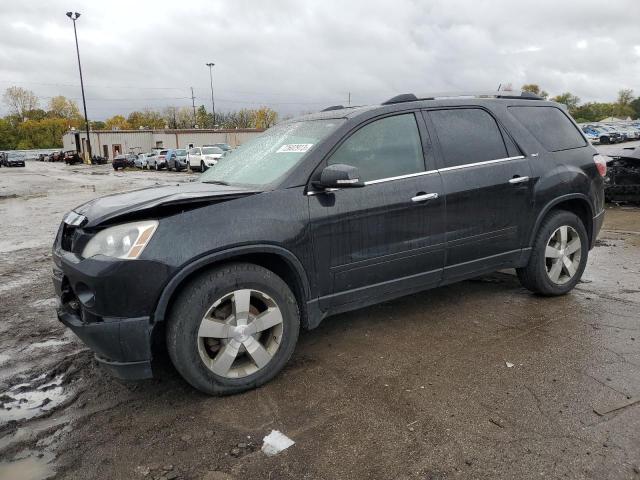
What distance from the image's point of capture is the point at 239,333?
3.05m

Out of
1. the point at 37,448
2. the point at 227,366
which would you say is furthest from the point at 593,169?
the point at 37,448

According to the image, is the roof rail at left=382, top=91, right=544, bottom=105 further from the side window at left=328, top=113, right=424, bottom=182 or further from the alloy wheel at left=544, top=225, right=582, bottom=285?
the alloy wheel at left=544, top=225, right=582, bottom=285

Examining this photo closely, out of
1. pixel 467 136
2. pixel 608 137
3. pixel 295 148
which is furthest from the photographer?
pixel 608 137

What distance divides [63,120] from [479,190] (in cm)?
12212

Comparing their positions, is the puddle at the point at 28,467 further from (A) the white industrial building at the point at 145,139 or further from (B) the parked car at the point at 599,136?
(A) the white industrial building at the point at 145,139

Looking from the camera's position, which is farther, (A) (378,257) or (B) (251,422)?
(A) (378,257)

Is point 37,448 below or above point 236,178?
below

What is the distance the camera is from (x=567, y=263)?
15.4ft

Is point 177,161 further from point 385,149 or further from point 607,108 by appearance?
point 607,108

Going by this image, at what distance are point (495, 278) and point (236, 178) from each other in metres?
3.18

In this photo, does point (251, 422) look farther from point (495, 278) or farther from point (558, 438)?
point (495, 278)

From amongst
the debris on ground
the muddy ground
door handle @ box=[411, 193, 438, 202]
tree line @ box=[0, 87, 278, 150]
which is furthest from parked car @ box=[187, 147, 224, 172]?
tree line @ box=[0, 87, 278, 150]

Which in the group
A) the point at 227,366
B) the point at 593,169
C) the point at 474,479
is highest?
the point at 593,169

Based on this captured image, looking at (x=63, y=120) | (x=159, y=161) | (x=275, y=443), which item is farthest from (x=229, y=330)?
(x=63, y=120)
